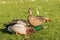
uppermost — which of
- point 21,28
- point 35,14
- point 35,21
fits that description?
point 35,21

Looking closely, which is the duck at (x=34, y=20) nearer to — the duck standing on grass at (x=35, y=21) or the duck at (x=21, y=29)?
the duck standing on grass at (x=35, y=21)

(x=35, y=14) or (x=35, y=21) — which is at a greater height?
(x=35, y=21)

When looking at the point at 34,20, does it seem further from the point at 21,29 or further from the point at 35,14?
the point at 35,14

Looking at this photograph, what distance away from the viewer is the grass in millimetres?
8492

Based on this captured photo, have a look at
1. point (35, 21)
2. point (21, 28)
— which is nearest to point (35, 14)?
point (35, 21)

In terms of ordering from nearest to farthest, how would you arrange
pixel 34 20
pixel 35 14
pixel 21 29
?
pixel 21 29 → pixel 34 20 → pixel 35 14

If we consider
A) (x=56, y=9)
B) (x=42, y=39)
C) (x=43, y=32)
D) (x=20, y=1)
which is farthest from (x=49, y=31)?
(x=20, y=1)

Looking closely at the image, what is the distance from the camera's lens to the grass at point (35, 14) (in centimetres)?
849

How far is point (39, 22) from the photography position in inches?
367

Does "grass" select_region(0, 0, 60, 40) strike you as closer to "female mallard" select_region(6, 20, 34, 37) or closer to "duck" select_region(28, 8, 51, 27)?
"female mallard" select_region(6, 20, 34, 37)

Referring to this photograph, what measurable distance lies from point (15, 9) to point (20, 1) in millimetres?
2859

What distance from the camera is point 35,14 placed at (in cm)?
1252

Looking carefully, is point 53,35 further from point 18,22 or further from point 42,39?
point 18,22

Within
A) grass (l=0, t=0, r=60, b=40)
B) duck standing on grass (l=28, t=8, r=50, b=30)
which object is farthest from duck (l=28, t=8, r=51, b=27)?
grass (l=0, t=0, r=60, b=40)
